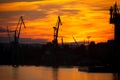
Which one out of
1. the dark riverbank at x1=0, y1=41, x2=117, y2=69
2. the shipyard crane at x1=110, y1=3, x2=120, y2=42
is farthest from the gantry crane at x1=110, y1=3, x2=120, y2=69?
the dark riverbank at x1=0, y1=41, x2=117, y2=69

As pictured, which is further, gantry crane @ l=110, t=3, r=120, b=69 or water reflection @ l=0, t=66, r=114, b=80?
gantry crane @ l=110, t=3, r=120, b=69

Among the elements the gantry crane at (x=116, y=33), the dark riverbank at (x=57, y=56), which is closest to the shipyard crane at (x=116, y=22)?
the gantry crane at (x=116, y=33)

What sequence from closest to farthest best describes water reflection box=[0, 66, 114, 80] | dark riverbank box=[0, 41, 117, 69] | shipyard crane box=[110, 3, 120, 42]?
water reflection box=[0, 66, 114, 80]
shipyard crane box=[110, 3, 120, 42]
dark riverbank box=[0, 41, 117, 69]

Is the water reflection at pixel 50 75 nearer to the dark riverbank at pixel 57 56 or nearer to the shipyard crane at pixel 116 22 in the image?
the shipyard crane at pixel 116 22

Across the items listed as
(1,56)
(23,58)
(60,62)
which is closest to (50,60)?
(60,62)

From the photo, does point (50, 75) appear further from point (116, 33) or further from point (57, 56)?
point (57, 56)

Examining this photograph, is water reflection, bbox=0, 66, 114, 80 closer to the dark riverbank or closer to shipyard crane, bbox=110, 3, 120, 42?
shipyard crane, bbox=110, 3, 120, 42

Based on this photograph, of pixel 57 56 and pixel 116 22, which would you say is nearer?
pixel 116 22

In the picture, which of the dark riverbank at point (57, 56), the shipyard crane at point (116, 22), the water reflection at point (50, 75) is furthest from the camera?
the dark riverbank at point (57, 56)

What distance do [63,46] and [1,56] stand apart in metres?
25.5

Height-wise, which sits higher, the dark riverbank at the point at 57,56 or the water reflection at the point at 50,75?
the water reflection at the point at 50,75

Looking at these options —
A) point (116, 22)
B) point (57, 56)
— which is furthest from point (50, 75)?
point (57, 56)

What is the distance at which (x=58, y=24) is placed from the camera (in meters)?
151

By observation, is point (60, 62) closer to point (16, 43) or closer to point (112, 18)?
point (16, 43)
